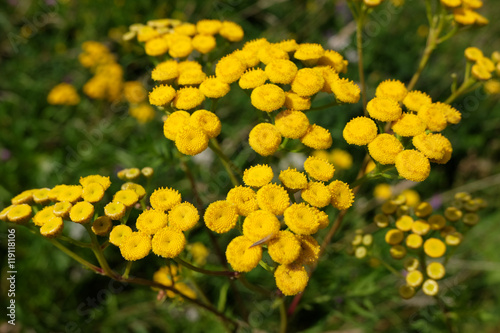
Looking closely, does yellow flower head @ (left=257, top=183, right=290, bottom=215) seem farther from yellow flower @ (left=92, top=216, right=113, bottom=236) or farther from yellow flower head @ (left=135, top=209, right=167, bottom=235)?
yellow flower @ (left=92, top=216, right=113, bottom=236)

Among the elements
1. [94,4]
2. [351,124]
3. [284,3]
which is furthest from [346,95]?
[94,4]

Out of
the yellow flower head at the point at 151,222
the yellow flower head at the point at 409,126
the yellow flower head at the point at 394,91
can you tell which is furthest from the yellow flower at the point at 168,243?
the yellow flower head at the point at 394,91

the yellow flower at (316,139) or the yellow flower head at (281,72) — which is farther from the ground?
the yellow flower head at (281,72)

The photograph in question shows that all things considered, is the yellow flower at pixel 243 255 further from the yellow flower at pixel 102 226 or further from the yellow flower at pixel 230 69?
the yellow flower at pixel 230 69

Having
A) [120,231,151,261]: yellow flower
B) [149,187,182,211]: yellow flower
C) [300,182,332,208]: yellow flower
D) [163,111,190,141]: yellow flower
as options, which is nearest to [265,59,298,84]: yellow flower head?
[163,111,190,141]: yellow flower

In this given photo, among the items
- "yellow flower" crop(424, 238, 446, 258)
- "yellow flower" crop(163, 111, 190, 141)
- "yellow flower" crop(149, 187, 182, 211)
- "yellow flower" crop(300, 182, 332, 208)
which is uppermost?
"yellow flower" crop(163, 111, 190, 141)

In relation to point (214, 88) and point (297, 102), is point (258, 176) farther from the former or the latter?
point (214, 88)

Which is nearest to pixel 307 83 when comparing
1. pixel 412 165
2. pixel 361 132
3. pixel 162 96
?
pixel 361 132
